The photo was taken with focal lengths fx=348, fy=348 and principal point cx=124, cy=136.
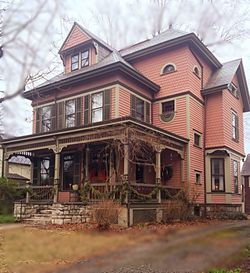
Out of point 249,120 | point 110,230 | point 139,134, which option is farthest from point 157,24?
point 110,230

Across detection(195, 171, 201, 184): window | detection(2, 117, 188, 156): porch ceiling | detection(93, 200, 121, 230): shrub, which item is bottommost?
detection(93, 200, 121, 230): shrub

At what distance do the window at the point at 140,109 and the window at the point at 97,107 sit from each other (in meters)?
1.68

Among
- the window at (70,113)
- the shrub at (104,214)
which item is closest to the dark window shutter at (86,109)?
the window at (70,113)

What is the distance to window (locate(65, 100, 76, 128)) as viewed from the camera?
1944 cm

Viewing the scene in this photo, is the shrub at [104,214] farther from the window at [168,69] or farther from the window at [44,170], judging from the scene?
the window at [168,69]

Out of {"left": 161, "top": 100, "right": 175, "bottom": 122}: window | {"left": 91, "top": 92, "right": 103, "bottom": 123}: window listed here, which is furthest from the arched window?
{"left": 91, "top": 92, "right": 103, "bottom": 123}: window

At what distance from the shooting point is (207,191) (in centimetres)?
1947

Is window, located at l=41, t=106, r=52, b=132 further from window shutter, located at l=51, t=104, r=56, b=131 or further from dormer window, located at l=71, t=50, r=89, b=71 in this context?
dormer window, located at l=71, t=50, r=89, b=71

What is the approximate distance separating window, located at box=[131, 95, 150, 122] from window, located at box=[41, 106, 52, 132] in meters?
5.34

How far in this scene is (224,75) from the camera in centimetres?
2133

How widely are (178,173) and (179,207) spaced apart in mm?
3108

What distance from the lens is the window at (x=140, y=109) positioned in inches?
726

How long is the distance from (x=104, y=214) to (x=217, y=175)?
393 inches

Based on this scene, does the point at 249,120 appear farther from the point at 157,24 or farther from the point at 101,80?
the point at 101,80
